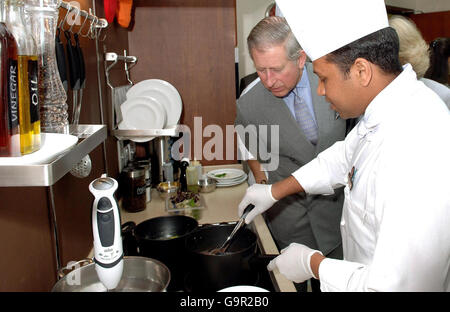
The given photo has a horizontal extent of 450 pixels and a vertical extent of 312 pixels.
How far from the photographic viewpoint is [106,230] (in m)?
0.79

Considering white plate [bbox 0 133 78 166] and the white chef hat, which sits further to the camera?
the white chef hat

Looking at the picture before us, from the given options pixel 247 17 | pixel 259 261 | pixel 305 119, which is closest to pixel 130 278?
pixel 259 261

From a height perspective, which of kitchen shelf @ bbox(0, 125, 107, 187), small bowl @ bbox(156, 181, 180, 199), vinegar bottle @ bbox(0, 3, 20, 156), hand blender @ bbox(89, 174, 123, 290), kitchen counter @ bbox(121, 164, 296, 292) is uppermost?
vinegar bottle @ bbox(0, 3, 20, 156)

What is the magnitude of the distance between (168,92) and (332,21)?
1353 millimetres

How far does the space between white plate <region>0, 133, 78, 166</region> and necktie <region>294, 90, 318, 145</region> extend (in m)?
1.17

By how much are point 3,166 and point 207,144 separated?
6.51ft

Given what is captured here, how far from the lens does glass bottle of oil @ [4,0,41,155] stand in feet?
1.86

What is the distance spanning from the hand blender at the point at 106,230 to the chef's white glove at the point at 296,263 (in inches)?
18.7

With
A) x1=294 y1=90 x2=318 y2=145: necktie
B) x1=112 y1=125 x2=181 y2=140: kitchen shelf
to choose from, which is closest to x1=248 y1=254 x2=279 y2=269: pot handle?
x1=294 y1=90 x2=318 y2=145: necktie

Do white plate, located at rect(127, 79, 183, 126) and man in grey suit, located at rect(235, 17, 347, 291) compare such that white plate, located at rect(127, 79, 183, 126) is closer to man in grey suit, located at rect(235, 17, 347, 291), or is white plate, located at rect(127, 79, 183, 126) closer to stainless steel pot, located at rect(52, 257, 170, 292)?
man in grey suit, located at rect(235, 17, 347, 291)

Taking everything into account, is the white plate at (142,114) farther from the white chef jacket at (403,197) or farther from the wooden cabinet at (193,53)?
the white chef jacket at (403,197)

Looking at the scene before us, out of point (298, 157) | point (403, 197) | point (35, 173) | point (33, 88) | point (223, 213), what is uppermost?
point (33, 88)

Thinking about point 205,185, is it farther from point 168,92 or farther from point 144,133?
point 168,92

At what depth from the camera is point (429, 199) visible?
76 centimetres
